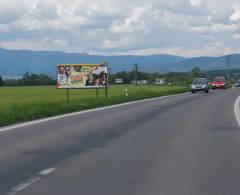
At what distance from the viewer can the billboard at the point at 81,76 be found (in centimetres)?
4712

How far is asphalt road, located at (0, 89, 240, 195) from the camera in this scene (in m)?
9.70

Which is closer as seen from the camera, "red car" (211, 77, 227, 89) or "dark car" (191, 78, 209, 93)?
"dark car" (191, 78, 209, 93)

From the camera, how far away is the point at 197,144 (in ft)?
51.7

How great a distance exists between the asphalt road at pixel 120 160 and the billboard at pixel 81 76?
25.8 metres

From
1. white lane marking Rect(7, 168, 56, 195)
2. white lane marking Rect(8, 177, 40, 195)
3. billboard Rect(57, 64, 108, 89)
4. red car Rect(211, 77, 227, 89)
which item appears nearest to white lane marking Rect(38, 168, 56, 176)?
white lane marking Rect(7, 168, 56, 195)

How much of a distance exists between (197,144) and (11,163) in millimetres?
5202

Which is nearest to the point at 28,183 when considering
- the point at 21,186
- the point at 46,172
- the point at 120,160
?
the point at 21,186

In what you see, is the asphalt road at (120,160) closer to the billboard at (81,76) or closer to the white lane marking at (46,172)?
the white lane marking at (46,172)

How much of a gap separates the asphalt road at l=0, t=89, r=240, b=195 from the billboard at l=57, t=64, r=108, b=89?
25836 millimetres

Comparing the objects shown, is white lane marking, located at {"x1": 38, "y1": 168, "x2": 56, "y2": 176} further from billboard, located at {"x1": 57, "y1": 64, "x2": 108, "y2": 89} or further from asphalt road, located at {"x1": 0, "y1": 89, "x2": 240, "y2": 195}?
billboard, located at {"x1": 57, "y1": 64, "x2": 108, "y2": 89}

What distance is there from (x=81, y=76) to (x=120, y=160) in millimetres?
34919

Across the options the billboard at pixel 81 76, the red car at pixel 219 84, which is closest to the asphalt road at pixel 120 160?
the billboard at pixel 81 76

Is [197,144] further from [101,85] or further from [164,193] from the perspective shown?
[101,85]

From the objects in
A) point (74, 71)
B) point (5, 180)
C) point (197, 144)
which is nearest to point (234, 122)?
point (197, 144)
